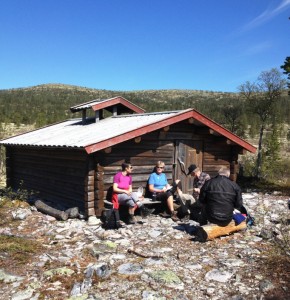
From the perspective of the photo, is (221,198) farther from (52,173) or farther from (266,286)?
(52,173)

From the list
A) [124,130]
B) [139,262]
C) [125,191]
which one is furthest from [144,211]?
[139,262]

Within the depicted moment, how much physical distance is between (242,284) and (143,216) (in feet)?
15.0

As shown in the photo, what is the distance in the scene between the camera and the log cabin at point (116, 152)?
32.5ft

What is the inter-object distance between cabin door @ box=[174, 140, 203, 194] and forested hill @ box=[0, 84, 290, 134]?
16901mm

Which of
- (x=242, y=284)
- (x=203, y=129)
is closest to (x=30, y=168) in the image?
(x=203, y=129)

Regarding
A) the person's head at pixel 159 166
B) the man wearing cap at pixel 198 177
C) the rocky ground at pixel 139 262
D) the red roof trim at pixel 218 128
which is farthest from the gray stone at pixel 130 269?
the red roof trim at pixel 218 128

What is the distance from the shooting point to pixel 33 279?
6.16 meters

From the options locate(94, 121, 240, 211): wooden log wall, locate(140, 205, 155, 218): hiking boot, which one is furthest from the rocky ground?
locate(94, 121, 240, 211): wooden log wall

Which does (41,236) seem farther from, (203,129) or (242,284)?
(203,129)

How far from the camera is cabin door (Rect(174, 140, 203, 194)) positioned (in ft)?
38.8

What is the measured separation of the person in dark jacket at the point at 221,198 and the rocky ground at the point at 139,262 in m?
0.57

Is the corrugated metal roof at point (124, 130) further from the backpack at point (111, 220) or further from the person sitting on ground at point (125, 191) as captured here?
the backpack at point (111, 220)

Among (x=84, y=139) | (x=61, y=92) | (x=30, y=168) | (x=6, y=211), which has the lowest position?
(x=6, y=211)

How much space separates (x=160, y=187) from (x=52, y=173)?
3802 millimetres
